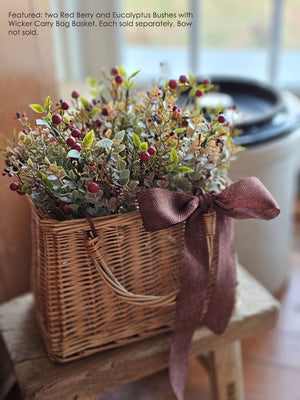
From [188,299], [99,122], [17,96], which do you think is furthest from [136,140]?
[17,96]

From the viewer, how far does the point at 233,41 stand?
157 cm

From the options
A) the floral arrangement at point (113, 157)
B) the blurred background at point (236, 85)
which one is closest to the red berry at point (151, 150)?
the floral arrangement at point (113, 157)

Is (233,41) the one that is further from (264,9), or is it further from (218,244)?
(218,244)

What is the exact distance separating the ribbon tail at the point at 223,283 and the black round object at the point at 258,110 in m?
0.29

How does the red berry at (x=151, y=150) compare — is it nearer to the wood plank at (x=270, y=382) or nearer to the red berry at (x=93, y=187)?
the red berry at (x=93, y=187)

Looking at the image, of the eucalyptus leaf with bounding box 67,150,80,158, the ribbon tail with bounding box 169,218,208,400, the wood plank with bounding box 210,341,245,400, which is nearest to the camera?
the eucalyptus leaf with bounding box 67,150,80,158

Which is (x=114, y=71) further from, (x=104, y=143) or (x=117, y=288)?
(x=117, y=288)

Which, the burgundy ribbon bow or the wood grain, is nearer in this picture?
the burgundy ribbon bow

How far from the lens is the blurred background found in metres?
0.90

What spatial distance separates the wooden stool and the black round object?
0.33 m

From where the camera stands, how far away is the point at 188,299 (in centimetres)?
68

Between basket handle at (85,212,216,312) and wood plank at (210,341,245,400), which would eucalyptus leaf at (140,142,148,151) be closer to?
basket handle at (85,212,216,312)

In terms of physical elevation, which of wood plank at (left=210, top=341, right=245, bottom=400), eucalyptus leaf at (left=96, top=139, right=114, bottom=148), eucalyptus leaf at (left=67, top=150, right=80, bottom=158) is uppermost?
eucalyptus leaf at (left=96, top=139, right=114, bottom=148)

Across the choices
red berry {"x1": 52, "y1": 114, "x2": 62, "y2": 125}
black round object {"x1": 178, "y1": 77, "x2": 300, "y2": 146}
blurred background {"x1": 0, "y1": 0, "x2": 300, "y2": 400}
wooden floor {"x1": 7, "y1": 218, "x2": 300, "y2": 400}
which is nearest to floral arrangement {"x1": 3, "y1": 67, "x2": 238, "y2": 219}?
red berry {"x1": 52, "y1": 114, "x2": 62, "y2": 125}
